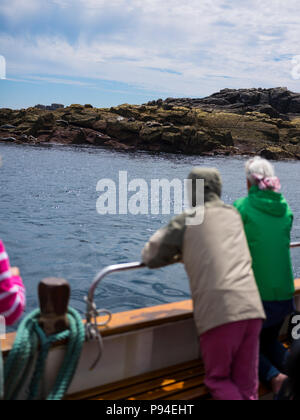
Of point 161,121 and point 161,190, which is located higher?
point 161,121

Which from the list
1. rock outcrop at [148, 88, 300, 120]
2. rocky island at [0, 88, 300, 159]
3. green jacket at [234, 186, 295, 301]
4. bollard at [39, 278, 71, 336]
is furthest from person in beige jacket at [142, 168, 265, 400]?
rock outcrop at [148, 88, 300, 120]

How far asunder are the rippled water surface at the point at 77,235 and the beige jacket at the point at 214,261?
4961mm

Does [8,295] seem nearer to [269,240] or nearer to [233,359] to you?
[233,359]

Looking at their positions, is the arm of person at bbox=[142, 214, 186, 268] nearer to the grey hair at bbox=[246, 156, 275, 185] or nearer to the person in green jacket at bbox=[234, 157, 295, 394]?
the person in green jacket at bbox=[234, 157, 295, 394]

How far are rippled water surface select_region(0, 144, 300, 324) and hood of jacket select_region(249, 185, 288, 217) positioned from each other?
4968 mm

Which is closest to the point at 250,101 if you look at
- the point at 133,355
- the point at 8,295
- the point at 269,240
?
the point at 269,240

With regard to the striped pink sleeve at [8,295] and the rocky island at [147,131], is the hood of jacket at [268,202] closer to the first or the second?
the striped pink sleeve at [8,295]

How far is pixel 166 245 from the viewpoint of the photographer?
2211 millimetres

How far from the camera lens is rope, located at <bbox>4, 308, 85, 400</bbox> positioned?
1.98 m

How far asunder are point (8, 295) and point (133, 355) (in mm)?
1165
